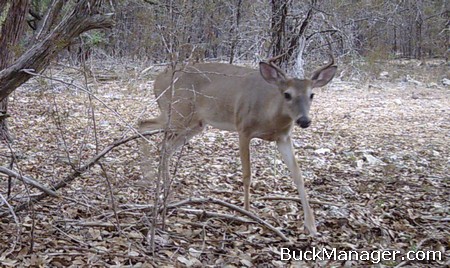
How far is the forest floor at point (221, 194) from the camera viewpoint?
3.63 metres

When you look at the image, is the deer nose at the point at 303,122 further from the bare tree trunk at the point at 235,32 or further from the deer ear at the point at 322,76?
the bare tree trunk at the point at 235,32

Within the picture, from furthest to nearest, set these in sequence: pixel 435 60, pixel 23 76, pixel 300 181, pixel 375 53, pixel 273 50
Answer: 1. pixel 435 60
2. pixel 375 53
3. pixel 273 50
4. pixel 300 181
5. pixel 23 76

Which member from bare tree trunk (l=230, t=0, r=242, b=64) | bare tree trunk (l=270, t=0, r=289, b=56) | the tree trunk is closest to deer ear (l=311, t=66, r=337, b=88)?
the tree trunk

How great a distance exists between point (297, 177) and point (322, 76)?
86 centimetres

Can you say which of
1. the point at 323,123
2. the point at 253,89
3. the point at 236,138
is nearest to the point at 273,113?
the point at 253,89

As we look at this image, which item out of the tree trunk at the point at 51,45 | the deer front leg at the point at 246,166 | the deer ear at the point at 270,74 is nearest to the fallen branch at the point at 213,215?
the deer front leg at the point at 246,166

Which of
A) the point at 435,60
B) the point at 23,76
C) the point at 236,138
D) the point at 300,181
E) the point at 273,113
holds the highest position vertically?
the point at 23,76

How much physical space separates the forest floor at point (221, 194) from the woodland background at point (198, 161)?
0.06 ft

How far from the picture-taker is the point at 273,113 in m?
5.17

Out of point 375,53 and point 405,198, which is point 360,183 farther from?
point 375,53

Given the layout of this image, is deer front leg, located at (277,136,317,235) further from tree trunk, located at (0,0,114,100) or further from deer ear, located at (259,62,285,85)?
tree trunk, located at (0,0,114,100)

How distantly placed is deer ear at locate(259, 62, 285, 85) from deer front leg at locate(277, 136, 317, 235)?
484 millimetres

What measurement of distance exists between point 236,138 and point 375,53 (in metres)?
4.07

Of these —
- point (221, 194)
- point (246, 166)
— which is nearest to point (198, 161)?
point (221, 194)
